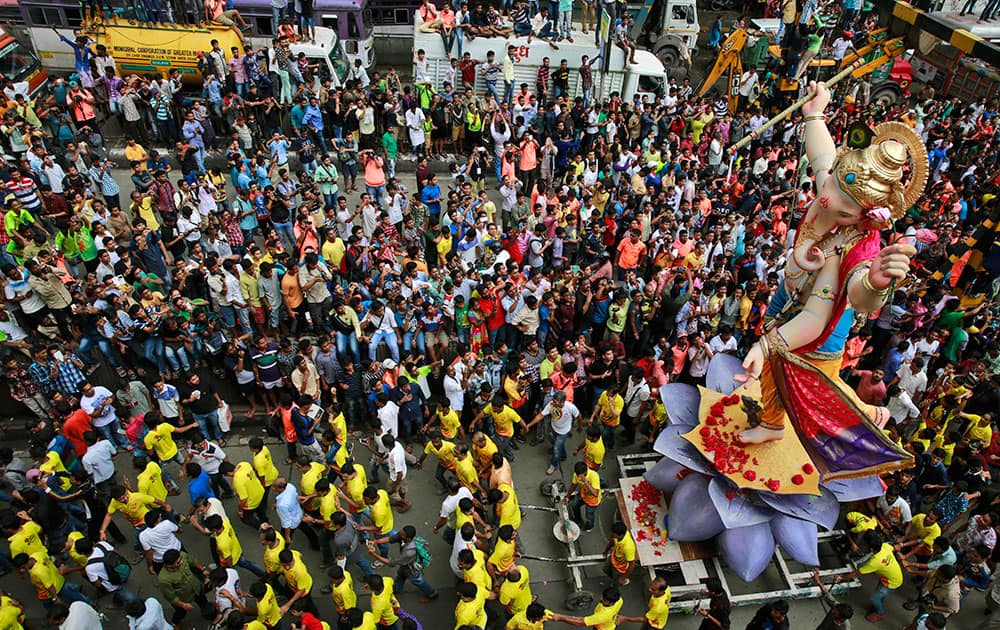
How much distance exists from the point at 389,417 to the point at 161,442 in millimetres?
2455

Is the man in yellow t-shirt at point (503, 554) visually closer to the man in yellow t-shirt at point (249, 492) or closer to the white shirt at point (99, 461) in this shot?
the man in yellow t-shirt at point (249, 492)

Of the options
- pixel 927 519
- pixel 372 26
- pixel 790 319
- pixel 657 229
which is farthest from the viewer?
pixel 372 26

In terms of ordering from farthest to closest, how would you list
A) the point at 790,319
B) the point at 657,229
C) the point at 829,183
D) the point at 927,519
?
the point at 657,229
the point at 927,519
the point at 790,319
the point at 829,183

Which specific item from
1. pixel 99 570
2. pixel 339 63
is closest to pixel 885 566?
pixel 99 570

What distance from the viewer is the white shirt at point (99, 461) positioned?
24.0ft

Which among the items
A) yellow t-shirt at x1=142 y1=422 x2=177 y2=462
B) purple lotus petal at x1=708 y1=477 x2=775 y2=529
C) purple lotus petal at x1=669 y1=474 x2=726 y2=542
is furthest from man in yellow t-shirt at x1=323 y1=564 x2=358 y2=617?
purple lotus petal at x1=708 y1=477 x2=775 y2=529

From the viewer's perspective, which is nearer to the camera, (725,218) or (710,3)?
(725,218)

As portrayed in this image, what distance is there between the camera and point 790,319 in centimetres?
647

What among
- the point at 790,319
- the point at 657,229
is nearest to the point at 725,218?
the point at 657,229

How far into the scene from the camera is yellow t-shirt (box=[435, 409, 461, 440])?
818 cm

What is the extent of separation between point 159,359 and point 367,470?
117 inches

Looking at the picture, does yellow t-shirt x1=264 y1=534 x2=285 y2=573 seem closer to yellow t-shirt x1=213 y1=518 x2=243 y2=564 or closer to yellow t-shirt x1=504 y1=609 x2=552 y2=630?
yellow t-shirt x1=213 y1=518 x2=243 y2=564

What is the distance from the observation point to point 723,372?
8297 mm

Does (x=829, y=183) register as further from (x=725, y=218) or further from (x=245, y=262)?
(x=245, y=262)
